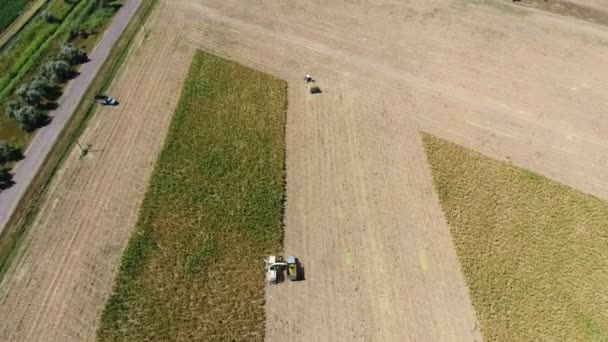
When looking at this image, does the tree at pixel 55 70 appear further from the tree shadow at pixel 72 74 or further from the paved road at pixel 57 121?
the paved road at pixel 57 121

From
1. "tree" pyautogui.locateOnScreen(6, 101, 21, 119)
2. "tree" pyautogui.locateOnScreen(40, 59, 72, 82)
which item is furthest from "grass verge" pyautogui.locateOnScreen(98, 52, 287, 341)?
"tree" pyautogui.locateOnScreen(6, 101, 21, 119)

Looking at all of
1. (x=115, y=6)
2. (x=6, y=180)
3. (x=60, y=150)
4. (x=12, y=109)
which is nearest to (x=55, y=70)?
(x=12, y=109)

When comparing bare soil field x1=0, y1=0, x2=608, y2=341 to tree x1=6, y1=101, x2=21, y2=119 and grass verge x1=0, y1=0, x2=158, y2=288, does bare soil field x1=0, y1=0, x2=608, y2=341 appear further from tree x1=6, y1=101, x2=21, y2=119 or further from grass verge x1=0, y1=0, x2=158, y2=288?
tree x1=6, y1=101, x2=21, y2=119

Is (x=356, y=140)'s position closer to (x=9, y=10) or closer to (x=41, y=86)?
(x=41, y=86)

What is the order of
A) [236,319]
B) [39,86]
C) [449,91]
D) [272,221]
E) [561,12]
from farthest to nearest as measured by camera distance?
1. [561,12]
2. [449,91]
3. [39,86]
4. [272,221]
5. [236,319]

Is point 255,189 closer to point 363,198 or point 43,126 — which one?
point 363,198

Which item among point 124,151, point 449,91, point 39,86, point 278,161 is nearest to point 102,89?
point 39,86
